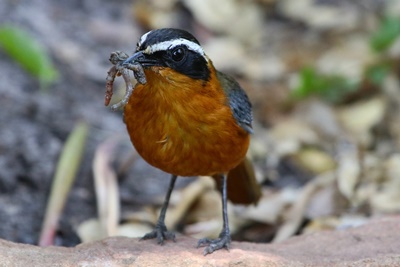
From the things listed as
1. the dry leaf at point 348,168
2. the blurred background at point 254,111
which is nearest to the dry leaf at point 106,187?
the blurred background at point 254,111

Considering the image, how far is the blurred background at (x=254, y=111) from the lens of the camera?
7035 millimetres

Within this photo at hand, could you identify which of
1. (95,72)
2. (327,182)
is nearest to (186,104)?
(327,182)

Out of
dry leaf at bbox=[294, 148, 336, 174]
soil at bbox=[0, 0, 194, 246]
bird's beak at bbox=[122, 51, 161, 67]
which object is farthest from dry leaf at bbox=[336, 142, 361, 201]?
bird's beak at bbox=[122, 51, 161, 67]

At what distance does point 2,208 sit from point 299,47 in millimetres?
5488

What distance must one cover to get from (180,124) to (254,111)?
14.1 feet

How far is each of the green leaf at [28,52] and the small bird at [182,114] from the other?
9.90 feet

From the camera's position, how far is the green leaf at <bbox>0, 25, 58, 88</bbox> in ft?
26.7

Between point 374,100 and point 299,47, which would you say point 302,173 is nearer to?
point 374,100

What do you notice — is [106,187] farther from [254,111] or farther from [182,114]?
[254,111]

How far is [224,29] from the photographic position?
10586mm

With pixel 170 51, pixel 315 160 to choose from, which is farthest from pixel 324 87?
pixel 170 51

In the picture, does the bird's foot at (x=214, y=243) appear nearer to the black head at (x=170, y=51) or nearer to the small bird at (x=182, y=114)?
the small bird at (x=182, y=114)

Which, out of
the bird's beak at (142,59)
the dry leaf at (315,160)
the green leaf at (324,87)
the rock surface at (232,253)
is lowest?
the rock surface at (232,253)

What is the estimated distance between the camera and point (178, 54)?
16.5 feet
